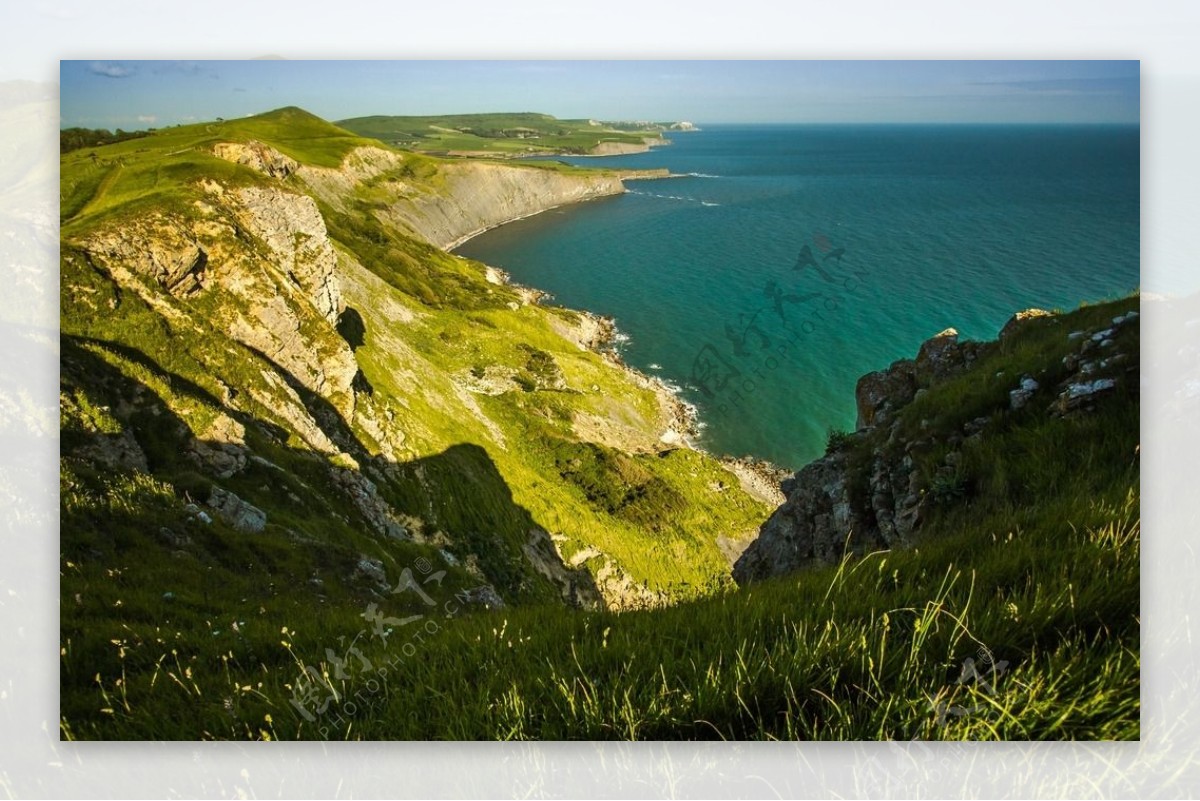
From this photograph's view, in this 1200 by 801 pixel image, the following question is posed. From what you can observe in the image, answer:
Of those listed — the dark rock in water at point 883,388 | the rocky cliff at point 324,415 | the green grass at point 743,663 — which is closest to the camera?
the green grass at point 743,663

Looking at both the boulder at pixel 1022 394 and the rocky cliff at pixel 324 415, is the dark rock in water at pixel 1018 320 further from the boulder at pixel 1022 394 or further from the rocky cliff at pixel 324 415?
the rocky cliff at pixel 324 415

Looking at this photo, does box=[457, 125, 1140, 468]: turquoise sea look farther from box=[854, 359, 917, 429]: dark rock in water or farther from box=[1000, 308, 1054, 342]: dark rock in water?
box=[854, 359, 917, 429]: dark rock in water

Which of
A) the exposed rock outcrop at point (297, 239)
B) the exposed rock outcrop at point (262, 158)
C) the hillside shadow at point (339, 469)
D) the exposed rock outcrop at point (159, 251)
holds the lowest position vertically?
the hillside shadow at point (339, 469)

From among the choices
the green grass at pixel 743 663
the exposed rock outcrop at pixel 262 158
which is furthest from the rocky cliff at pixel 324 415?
the green grass at pixel 743 663

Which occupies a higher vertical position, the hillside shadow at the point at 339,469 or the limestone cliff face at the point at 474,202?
the limestone cliff face at the point at 474,202

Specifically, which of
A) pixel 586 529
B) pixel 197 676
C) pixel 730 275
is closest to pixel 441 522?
pixel 586 529

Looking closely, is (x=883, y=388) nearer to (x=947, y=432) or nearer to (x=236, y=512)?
(x=947, y=432)

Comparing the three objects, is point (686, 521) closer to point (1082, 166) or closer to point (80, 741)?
point (1082, 166)
